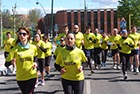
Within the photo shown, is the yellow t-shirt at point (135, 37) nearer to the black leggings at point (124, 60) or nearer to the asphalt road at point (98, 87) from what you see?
the black leggings at point (124, 60)

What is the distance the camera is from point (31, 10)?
3310 inches

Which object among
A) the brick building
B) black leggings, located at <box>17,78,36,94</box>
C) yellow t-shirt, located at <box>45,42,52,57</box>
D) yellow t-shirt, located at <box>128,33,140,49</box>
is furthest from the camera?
the brick building

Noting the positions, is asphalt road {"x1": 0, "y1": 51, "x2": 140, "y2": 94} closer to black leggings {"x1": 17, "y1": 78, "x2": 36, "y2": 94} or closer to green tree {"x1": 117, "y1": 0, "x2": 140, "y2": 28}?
black leggings {"x1": 17, "y1": 78, "x2": 36, "y2": 94}

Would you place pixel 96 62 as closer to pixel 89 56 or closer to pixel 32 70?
pixel 89 56

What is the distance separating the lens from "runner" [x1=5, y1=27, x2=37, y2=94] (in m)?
4.31

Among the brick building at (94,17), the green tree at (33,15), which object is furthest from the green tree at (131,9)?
the green tree at (33,15)

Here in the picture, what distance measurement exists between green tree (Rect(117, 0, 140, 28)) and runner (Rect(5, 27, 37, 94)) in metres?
48.8

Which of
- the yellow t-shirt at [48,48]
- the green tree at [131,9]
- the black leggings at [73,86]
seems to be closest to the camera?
the black leggings at [73,86]

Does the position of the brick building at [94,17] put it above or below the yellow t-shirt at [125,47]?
above

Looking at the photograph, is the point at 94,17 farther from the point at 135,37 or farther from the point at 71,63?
the point at 71,63

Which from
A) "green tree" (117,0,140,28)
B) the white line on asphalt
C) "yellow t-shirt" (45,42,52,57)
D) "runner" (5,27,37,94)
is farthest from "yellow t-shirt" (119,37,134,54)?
"green tree" (117,0,140,28)

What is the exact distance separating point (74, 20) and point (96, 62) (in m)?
67.9

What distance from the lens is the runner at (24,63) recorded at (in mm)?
4312

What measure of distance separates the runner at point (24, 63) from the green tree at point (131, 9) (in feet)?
160
